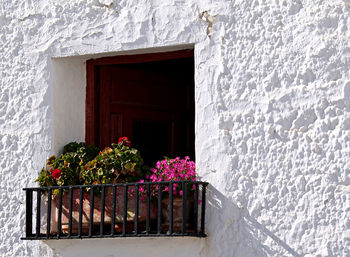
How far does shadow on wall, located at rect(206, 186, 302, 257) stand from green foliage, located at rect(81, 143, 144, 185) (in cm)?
56

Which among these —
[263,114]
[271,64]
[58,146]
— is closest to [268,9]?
[271,64]

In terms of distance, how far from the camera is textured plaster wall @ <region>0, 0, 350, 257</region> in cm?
482

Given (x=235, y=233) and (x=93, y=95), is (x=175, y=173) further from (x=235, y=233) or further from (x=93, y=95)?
(x=93, y=95)

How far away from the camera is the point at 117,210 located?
17.2 feet

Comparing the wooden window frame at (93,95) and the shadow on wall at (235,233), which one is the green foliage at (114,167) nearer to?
the wooden window frame at (93,95)

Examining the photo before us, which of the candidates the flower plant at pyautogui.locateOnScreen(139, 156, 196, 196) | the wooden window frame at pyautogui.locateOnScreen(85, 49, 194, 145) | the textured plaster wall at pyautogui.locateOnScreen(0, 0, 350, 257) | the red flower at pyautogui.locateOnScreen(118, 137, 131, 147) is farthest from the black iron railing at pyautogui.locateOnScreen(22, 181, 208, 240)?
the wooden window frame at pyautogui.locateOnScreen(85, 49, 194, 145)

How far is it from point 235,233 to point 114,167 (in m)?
0.91

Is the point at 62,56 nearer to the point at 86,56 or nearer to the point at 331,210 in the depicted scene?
the point at 86,56

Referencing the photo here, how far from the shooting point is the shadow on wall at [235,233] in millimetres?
4902

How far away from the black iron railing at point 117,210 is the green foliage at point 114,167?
0.24 feet

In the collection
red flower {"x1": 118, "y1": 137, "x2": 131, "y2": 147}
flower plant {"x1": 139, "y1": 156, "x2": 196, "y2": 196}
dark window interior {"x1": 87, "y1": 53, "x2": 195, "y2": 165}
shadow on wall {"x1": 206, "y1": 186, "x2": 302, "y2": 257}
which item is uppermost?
dark window interior {"x1": 87, "y1": 53, "x2": 195, "y2": 165}

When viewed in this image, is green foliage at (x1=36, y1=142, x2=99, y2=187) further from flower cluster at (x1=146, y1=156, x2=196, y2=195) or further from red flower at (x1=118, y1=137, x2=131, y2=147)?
flower cluster at (x1=146, y1=156, x2=196, y2=195)

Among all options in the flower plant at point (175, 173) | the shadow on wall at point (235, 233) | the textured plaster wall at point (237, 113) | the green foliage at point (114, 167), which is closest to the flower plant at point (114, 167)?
the green foliage at point (114, 167)

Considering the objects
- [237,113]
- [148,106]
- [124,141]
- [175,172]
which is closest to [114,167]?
[124,141]
